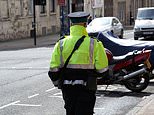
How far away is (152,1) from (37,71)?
192 ft

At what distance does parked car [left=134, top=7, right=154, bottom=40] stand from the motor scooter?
1763cm

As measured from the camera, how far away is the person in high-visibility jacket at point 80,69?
537 centimetres

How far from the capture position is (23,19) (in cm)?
3625

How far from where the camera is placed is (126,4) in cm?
5878

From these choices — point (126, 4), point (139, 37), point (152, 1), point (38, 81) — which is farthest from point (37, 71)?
point (152, 1)

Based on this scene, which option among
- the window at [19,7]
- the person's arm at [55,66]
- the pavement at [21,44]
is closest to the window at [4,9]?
the window at [19,7]

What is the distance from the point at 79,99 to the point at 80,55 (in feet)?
1.69

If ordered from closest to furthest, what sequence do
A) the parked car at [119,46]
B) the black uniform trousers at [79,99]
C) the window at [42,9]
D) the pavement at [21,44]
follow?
the black uniform trousers at [79,99] < the parked car at [119,46] < the pavement at [21,44] < the window at [42,9]

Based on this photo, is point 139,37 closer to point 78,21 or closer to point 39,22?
point 39,22

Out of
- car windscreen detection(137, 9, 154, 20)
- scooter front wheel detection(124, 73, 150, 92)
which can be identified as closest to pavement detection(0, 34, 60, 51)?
car windscreen detection(137, 9, 154, 20)

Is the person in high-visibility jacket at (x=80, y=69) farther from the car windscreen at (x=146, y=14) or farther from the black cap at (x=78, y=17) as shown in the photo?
the car windscreen at (x=146, y=14)

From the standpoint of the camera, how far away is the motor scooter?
10195mm

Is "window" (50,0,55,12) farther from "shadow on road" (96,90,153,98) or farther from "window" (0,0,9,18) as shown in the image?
"shadow on road" (96,90,153,98)

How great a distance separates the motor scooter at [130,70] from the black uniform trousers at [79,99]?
15.2 feet
